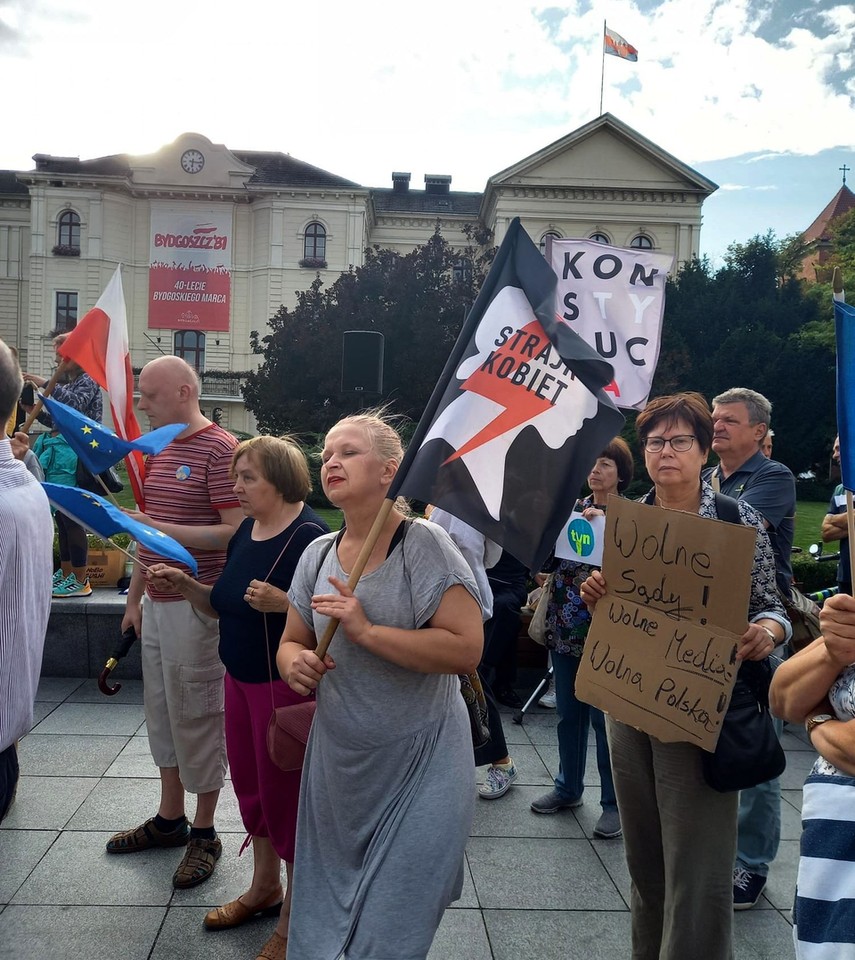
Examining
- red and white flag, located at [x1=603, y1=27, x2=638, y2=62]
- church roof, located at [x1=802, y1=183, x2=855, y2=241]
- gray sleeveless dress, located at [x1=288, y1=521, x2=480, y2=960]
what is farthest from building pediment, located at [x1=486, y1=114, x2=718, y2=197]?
gray sleeveless dress, located at [x1=288, y1=521, x2=480, y2=960]

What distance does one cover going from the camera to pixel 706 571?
7.64 feet

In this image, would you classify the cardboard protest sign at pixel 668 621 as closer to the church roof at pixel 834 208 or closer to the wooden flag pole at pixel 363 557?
the wooden flag pole at pixel 363 557

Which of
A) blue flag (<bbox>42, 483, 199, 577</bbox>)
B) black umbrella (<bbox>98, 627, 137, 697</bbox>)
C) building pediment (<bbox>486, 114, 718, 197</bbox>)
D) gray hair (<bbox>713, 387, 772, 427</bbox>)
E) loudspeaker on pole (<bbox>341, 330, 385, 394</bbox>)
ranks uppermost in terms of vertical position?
building pediment (<bbox>486, 114, 718, 197</bbox>)

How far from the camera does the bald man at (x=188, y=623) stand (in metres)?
3.55

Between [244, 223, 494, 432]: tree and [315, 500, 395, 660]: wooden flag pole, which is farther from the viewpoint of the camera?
[244, 223, 494, 432]: tree

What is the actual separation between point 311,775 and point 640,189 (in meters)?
44.0

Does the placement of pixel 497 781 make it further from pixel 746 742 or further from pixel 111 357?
pixel 111 357

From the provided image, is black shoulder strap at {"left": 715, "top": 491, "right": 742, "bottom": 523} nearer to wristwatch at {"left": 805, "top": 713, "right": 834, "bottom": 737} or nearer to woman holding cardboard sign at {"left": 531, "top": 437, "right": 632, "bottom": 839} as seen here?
wristwatch at {"left": 805, "top": 713, "right": 834, "bottom": 737}

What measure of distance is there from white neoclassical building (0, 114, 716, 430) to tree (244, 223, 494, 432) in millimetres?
10415

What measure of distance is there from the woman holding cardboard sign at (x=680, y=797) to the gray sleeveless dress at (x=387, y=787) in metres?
0.56

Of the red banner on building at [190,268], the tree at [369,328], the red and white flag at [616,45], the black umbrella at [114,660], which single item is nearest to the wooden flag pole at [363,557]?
the black umbrella at [114,660]

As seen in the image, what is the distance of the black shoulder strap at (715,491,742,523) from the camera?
2.55 meters

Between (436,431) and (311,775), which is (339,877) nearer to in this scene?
(311,775)

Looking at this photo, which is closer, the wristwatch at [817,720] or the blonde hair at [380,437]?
the wristwatch at [817,720]
